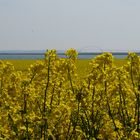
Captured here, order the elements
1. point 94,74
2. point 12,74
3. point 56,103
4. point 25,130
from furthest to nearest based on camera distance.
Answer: point 12,74 < point 56,103 < point 94,74 < point 25,130

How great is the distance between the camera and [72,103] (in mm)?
5219

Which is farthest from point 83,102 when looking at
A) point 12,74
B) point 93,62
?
point 12,74

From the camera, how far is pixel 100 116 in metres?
5.32

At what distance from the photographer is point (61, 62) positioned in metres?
5.60

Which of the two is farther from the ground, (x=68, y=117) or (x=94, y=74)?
(x=94, y=74)

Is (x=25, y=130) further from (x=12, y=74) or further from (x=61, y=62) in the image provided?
(x=12, y=74)

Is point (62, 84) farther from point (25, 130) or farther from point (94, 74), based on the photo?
point (25, 130)

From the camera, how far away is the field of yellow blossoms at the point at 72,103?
16.4 feet

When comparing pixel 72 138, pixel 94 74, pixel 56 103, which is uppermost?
pixel 94 74

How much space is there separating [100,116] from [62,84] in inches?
29.3

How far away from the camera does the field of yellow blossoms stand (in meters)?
5.01

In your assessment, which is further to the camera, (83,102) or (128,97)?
(128,97)

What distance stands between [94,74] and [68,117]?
1.83 ft

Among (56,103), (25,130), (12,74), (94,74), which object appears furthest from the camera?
(12,74)
